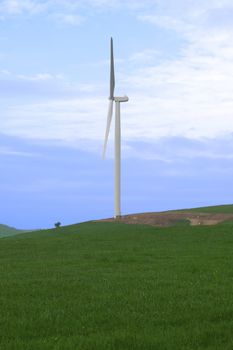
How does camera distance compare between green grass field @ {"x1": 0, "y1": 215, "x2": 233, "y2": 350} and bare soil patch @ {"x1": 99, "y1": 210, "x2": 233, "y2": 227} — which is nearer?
green grass field @ {"x1": 0, "y1": 215, "x2": 233, "y2": 350}

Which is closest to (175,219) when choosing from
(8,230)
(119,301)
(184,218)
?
(184,218)

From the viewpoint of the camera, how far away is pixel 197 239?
137ft

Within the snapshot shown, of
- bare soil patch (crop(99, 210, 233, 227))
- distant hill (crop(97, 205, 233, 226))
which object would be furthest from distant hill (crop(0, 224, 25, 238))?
bare soil patch (crop(99, 210, 233, 227))

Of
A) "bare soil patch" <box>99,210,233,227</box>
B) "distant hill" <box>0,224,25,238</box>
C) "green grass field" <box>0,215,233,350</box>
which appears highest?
"distant hill" <box>0,224,25,238</box>

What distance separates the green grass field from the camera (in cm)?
1225

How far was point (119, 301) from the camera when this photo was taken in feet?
54.0

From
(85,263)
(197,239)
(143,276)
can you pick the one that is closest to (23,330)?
(143,276)

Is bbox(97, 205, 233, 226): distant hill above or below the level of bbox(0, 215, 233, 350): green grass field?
above

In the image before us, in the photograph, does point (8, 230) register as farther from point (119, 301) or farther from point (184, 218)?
point (119, 301)

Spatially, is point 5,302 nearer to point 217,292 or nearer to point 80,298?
point 80,298

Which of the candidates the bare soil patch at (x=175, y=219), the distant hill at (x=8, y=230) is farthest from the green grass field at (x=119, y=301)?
the distant hill at (x=8, y=230)

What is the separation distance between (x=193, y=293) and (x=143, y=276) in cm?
445

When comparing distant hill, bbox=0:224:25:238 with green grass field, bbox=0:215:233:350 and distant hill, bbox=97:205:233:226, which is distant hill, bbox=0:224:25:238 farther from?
green grass field, bbox=0:215:233:350

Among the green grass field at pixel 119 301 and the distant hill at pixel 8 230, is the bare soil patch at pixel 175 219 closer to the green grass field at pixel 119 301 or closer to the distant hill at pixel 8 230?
the green grass field at pixel 119 301
